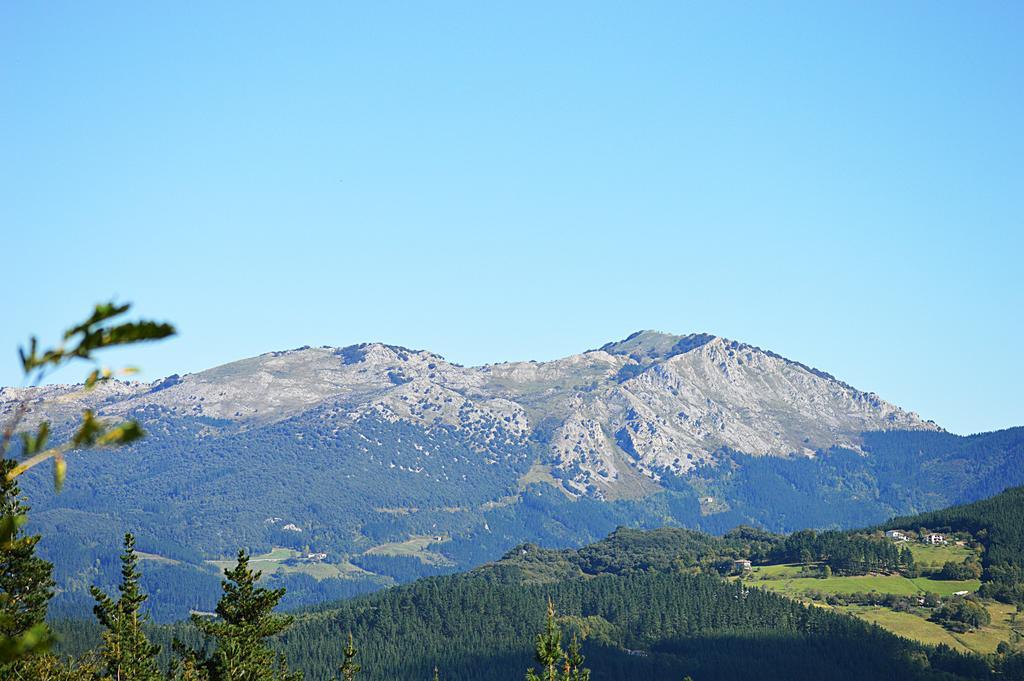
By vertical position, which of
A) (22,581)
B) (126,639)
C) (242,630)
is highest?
(22,581)

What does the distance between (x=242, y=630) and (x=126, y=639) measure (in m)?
18.7

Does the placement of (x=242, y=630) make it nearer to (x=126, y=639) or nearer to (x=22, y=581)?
(x=22, y=581)

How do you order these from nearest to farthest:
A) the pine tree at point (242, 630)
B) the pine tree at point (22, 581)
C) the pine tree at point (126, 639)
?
the pine tree at point (22, 581), the pine tree at point (242, 630), the pine tree at point (126, 639)

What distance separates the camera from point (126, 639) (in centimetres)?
9669

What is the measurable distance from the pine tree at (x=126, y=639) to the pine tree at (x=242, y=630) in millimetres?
13535

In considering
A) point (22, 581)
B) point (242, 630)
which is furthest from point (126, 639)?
point (242, 630)

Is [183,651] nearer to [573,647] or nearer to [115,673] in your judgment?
[115,673]

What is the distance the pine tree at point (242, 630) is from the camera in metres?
80.1

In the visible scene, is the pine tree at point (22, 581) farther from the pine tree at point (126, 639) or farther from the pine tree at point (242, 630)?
the pine tree at point (242, 630)

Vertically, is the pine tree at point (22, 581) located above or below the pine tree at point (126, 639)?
above

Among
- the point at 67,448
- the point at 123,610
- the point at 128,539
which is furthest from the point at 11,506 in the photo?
the point at 67,448

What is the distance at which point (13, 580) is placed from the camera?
8438 centimetres

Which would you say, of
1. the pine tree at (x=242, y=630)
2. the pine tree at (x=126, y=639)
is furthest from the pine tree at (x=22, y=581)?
the pine tree at (x=242, y=630)

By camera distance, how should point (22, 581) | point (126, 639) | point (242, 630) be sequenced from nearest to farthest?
1. point (242, 630)
2. point (22, 581)
3. point (126, 639)
